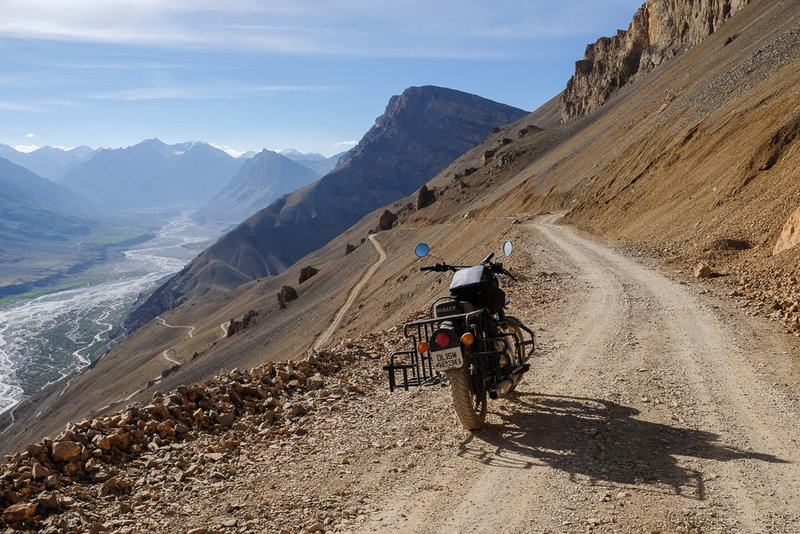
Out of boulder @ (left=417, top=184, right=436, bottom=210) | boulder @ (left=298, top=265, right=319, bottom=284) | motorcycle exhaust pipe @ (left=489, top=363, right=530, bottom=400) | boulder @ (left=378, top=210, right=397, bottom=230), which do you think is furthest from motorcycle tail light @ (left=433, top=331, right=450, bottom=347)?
boulder @ (left=378, top=210, right=397, bottom=230)

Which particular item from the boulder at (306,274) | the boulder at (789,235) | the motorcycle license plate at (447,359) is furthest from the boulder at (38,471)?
the boulder at (306,274)

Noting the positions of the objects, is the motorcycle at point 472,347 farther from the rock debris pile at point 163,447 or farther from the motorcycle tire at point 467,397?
the rock debris pile at point 163,447

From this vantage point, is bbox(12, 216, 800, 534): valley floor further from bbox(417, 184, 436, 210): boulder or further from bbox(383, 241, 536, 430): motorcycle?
bbox(417, 184, 436, 210): boulder

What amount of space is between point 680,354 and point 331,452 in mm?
6037

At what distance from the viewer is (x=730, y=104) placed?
112 feet

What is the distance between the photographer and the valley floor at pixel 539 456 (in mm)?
5250

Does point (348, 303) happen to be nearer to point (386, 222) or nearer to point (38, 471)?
point (386, 222)

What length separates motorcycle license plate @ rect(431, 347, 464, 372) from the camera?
6645mm

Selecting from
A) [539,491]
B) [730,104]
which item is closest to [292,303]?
[730,104]

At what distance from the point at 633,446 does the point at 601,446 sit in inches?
13.6

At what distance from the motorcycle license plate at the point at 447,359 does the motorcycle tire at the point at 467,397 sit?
0.37 feet

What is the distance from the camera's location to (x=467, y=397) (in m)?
6.84

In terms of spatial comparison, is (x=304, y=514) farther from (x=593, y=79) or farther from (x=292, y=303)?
(x=593, y=79)

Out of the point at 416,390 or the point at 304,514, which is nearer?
the point at 304,514
